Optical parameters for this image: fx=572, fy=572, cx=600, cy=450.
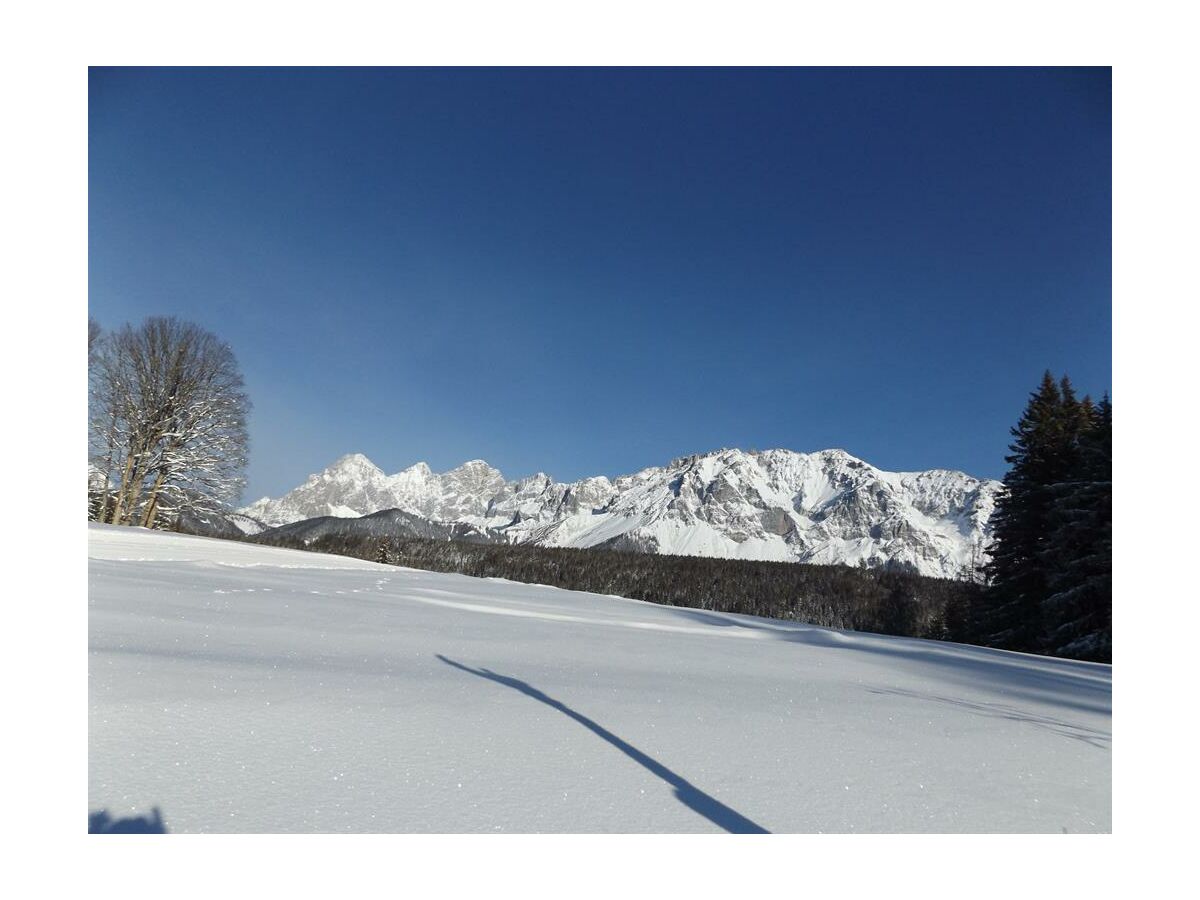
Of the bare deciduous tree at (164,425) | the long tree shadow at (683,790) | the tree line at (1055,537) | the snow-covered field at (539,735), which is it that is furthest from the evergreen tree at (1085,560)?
the bare deciduous tree at (164,425)

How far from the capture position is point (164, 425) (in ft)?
55.9

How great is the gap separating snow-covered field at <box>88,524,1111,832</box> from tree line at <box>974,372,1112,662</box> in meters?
10.5

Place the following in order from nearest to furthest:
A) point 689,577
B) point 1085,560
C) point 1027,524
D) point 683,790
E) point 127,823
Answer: point 127,823, point 683,790, point 1085,560, point 1027,524, point 689,577

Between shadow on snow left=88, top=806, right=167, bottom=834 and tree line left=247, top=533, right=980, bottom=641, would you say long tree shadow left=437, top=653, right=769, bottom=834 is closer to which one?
shadow on snow left=88, top=806, right=167, bottom=834

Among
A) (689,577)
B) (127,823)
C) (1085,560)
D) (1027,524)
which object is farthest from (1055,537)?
(689,577)

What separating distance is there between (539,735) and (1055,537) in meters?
16.4

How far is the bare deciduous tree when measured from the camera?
16.6 m

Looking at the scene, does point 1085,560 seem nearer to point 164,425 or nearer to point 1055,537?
point 1055,537

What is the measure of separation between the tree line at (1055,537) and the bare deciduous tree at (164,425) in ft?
75.7

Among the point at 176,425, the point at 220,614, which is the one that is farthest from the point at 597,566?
the point at 220,614
